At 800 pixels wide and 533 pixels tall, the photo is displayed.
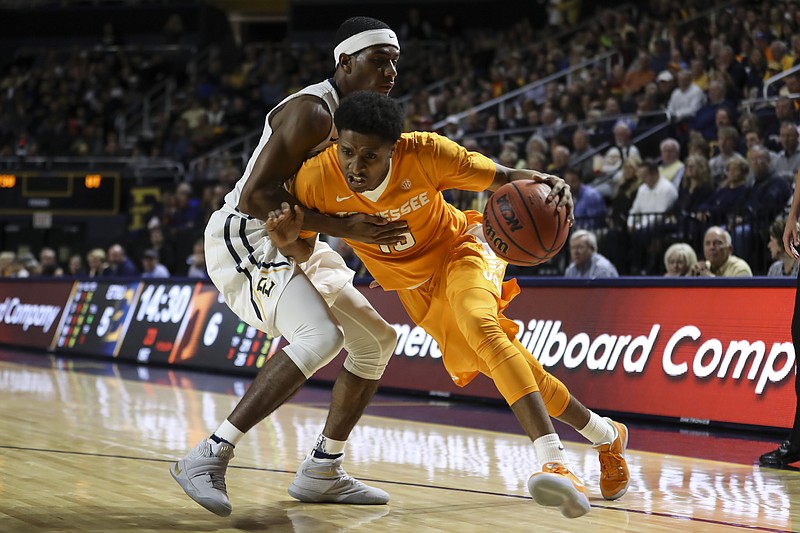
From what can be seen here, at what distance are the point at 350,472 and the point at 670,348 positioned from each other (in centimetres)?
292

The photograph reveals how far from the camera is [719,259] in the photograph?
823 cm

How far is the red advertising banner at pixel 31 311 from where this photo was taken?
1443cm

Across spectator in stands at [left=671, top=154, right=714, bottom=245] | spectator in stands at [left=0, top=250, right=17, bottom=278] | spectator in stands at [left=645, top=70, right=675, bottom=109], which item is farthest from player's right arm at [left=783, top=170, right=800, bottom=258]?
spectator in stands at [left=0, top=250, right=17, bottom=278]

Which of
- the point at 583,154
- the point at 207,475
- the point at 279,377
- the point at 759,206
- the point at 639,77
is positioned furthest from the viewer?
the point at 639,77

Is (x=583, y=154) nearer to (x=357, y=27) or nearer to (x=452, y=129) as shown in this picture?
(x=452, y=129)

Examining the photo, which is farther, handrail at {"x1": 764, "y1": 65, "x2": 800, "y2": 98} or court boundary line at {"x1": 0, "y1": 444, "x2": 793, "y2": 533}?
handrail at {"x1": 764, "y1": 65, "x2": 800, "y2": 98}

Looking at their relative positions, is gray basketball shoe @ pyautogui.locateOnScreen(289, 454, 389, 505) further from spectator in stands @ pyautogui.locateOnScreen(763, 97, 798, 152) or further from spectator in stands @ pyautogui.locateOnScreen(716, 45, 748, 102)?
spectator in stands @ pyautogui.locateOnScreen(716, 45, 748, 102)

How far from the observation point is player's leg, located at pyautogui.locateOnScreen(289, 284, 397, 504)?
4.52m

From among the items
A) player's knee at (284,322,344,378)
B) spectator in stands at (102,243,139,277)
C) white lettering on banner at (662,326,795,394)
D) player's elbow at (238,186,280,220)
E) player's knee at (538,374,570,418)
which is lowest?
player's knee at (284,322,344,378)

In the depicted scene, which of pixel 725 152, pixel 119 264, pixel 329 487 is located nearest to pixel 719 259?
pixel 725 152

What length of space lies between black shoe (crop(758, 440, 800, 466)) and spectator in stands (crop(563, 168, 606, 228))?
5257 mm

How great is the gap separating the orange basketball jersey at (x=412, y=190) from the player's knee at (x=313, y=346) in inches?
17.0

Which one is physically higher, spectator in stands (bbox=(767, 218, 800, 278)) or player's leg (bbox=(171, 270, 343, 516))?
spectator in stands (bbox=(767, 218, 800, 278))

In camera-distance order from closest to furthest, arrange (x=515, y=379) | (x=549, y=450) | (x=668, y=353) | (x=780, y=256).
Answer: (x=549, y=450) → (x=515, y=379) → (x=668, y=353) → (x=780, y=256)
